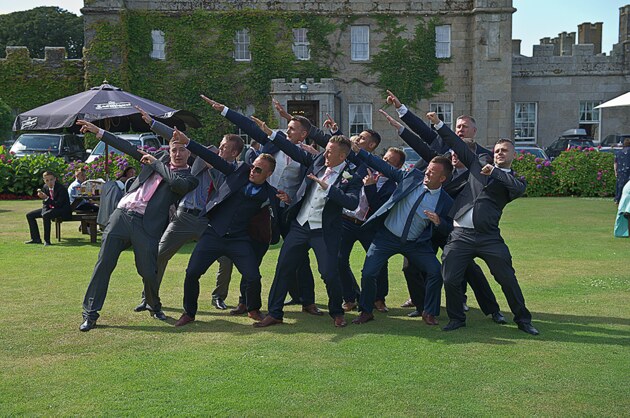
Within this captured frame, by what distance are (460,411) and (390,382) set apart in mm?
796

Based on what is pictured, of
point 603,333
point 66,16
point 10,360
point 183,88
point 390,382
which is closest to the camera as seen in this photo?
point 390,382

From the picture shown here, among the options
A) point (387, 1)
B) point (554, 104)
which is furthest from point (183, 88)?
point (554, 104)

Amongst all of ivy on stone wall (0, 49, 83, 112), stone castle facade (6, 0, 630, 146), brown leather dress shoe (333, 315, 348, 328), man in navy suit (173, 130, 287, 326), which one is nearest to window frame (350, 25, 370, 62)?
stone castle facade (6, 0, 630, 146)

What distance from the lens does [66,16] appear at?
62.7m

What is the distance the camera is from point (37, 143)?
89.9ft

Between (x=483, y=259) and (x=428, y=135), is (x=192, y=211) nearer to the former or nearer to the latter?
(x=428, y=135)

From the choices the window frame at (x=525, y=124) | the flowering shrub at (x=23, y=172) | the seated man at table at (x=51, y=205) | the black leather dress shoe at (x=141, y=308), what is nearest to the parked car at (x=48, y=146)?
the flowering shrub at (x=23, y=172)

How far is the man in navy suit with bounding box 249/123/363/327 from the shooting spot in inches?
328

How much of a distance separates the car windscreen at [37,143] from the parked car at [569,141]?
802 inches

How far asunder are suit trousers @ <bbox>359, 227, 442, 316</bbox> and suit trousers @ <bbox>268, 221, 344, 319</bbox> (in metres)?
0.31

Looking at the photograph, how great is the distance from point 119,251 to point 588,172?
803 inches

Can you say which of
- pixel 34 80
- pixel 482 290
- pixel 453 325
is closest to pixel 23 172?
pixel 34 80

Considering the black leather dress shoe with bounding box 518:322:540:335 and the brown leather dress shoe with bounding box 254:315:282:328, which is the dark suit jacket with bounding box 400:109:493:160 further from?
the brown leather dress shoe with bounding box 254:315:282:328

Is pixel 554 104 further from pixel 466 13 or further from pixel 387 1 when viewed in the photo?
pixel 387 1
